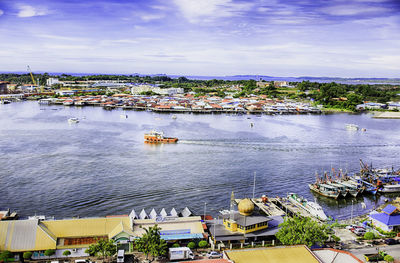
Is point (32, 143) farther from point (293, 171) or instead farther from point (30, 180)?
point (293, 171)

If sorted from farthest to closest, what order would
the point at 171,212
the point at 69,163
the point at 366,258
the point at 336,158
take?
the point at 336,158
the point at 69,163
the point at 171,212
the point at 366,258

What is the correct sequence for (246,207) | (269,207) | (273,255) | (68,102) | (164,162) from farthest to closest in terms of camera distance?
1. (68,102)
2. (164,162)
3. (269,207)
4. (246,207)
5. (273,255)

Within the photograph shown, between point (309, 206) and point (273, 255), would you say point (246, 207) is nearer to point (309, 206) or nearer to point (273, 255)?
point (273, 255)

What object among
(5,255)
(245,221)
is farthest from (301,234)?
(5,255)

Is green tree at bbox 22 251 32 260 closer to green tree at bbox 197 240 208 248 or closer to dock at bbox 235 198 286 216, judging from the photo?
green tree at bbox 197 240 208 248

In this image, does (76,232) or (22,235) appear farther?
(76,232)

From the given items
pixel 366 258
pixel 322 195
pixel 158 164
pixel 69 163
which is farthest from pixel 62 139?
pixel 366 258

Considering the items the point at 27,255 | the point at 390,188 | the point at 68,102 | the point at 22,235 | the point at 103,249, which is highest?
the point at 68,102

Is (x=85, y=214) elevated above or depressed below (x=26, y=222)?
below
